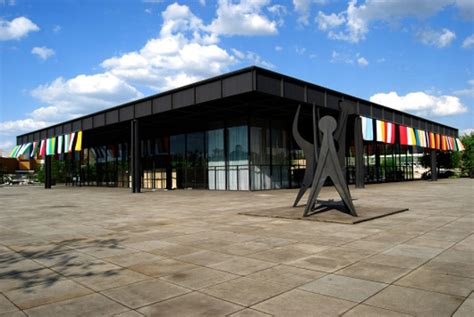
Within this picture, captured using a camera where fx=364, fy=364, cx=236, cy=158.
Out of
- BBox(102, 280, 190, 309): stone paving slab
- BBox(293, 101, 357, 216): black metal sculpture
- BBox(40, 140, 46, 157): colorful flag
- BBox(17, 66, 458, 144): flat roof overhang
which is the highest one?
BBox(17, 66, 458, 144): flat roof overhang

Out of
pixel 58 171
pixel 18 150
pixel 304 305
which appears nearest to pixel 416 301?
pixel 304 305

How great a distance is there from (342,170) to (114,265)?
327 inches

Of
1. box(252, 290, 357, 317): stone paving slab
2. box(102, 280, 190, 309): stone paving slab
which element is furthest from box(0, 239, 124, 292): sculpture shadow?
box(252, 290, 357, 317): stone paving slab

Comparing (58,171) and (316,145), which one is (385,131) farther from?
(58,171)

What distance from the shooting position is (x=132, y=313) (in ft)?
14.1

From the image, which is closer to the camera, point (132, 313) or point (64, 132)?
point (132, 313)

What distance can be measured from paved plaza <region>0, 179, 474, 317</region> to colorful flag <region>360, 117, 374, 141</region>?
21901mm

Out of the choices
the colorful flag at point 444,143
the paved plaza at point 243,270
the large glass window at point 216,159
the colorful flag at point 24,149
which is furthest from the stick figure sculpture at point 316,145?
the colorful flag at point 24,149

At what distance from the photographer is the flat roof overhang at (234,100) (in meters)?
22.2

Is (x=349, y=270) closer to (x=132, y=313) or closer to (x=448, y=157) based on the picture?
(x=132, y=313)

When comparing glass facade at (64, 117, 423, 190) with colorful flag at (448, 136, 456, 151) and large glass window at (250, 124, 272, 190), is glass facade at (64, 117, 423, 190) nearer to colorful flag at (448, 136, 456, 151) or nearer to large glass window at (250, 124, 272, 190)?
large glass window at (250, 124, 272, 190)

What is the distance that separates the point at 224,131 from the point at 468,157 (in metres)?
48.4

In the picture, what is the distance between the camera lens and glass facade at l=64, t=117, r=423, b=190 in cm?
3060

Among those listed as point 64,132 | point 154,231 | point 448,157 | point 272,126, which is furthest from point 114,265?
point 448,157
